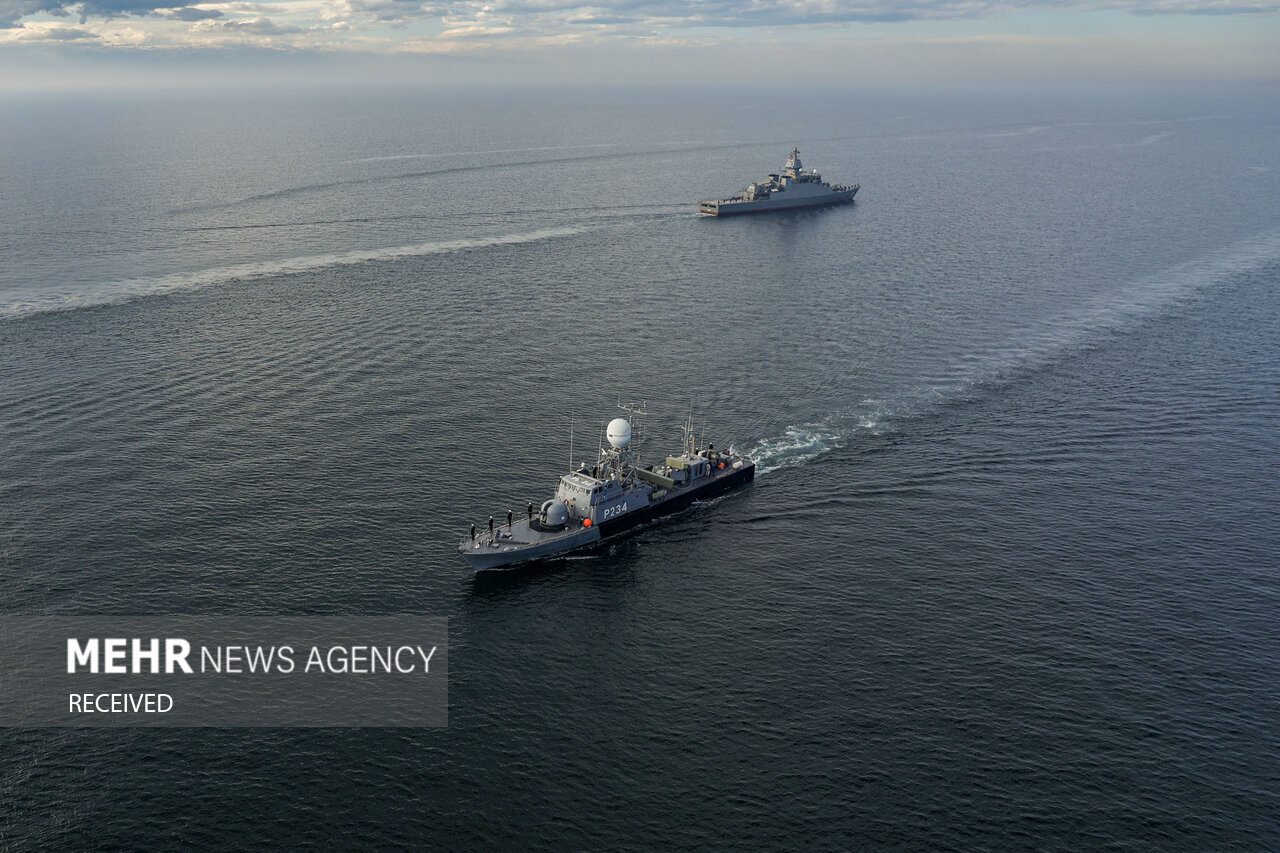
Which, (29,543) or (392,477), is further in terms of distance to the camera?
(392,477)

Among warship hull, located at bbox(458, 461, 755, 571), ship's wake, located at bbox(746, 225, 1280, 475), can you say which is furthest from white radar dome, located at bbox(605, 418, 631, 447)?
ship's wake, located at bbox(746, 225, 1280, 475)

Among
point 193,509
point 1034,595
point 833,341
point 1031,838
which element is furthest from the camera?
point 833,341

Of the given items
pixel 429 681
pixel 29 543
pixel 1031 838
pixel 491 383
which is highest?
pixel 491 383

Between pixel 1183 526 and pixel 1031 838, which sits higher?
pixel 1183 526

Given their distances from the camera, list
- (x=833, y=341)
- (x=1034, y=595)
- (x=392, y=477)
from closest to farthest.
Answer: (x=1034, y=595) < (x=392, y=477) < (x=833, y=341)

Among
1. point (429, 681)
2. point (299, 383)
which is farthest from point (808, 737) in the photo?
point (299, 383)

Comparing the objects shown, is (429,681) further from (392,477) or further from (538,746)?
(392,477)
